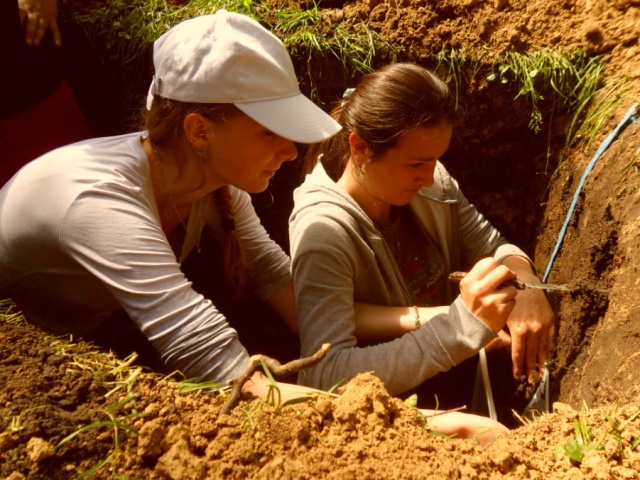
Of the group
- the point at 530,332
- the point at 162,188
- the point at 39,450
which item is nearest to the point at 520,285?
the point at 530,332

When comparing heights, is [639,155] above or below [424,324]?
above

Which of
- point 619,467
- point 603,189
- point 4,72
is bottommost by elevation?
point 619,467

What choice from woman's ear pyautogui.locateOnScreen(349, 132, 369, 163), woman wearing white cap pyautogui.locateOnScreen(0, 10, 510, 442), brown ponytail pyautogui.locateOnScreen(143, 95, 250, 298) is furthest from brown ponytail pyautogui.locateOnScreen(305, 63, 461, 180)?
brown ponytail pyautogui.locateOnScreen(143, 95, 250, 298)

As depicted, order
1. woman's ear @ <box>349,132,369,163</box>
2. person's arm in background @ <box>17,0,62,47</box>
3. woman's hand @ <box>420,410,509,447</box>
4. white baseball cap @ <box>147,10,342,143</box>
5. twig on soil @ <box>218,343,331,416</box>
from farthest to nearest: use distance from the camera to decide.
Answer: person's arm in background @ <box>17,0,62,47</box> → woman's ear @ <box>349,132,369,163</box> → white baseball cap @ <box>147,10,342,143</box> → woman's hand @ <box>420,410,509,447</box> → twig on soil @ <box>218,343,331,416</box>

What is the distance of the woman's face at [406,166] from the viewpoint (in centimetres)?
216

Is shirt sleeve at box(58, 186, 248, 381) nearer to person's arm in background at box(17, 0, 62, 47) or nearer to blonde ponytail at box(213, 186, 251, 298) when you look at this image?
blonde ponytail at box(213, 186, 251, 298)

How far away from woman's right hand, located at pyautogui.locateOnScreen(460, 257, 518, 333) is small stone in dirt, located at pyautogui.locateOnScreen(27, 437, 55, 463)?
1.34 meters

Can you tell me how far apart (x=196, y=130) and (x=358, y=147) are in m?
0.65

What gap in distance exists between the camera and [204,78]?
1.85m

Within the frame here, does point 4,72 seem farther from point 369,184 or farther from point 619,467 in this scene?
point 619,467

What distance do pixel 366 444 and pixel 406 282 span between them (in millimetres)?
1352

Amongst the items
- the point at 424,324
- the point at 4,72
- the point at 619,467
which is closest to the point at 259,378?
the point at 424,324

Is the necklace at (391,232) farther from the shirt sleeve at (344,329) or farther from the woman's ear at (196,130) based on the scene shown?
the woman's ear at (196,130)

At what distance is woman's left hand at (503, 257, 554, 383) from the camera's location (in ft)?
7.43
